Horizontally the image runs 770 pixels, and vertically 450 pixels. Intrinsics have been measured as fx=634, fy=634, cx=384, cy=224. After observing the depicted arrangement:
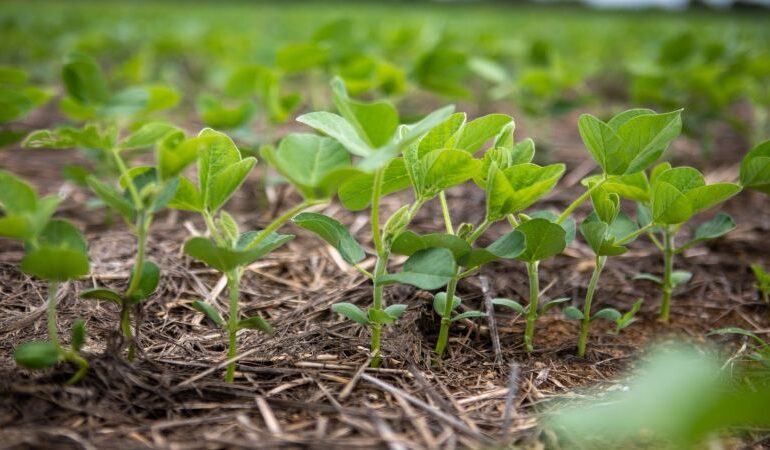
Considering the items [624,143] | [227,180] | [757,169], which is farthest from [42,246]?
[757,169]

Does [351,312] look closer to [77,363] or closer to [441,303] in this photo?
[441,303]

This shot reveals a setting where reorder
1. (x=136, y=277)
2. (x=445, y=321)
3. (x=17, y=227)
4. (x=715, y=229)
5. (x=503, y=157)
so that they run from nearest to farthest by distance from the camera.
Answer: (x=17, y=227), (x=136, y=277), (x=503, y=157), (x=445, y=321), (x=715, y=229)

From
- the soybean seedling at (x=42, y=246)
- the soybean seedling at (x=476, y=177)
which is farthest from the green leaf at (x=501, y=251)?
the soybean seedling at (x=42, y=246)

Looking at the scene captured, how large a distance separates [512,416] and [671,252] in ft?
1.77

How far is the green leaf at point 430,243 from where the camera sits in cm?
95

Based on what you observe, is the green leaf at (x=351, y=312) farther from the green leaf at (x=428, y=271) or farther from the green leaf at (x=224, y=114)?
the green leaf at (x=224, y=114)

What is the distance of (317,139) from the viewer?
90 cm

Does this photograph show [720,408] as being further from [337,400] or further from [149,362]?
[149,362]

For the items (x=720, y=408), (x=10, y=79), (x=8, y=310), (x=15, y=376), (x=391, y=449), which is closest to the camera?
(x=720, y=408)

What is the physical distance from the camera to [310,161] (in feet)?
2.87

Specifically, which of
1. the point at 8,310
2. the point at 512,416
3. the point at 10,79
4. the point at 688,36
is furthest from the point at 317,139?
the point at 688,36

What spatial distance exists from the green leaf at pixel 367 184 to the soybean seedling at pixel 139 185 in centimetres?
26

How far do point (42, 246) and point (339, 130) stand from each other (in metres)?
0.42

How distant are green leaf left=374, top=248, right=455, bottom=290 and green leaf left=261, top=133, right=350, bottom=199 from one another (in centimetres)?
16
